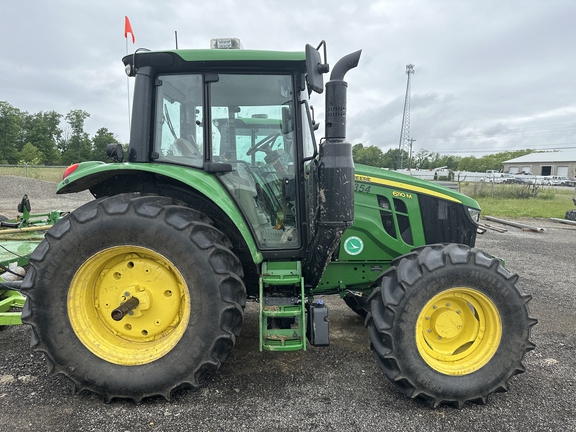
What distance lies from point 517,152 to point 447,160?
1828cm

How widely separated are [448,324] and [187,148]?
2.28 m

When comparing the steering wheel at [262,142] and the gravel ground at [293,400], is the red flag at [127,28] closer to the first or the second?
the steering wheel at [262,142]

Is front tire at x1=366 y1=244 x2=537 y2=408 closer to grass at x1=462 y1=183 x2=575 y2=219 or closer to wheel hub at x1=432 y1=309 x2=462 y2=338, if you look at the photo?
wheel hub at x1=432 y1=309 x2=462 y2=338

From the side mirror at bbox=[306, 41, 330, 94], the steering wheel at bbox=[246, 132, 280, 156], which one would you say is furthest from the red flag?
the side mirror at bbox=[306, 41, 330, 94]

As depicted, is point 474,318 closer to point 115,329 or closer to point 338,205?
point 338,205

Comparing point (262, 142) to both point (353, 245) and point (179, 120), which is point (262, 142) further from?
point (353, 245)

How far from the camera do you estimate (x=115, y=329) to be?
2.71 m

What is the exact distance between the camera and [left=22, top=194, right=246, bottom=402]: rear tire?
2.47 meters

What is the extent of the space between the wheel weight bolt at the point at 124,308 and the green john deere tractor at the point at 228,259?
11 millimetres

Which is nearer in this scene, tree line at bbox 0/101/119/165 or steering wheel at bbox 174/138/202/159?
steering wheel at bbox 174/138/202/159

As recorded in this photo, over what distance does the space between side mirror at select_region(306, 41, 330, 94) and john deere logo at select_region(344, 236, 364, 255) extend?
1.29 meters

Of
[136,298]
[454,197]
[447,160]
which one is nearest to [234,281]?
[136,298]

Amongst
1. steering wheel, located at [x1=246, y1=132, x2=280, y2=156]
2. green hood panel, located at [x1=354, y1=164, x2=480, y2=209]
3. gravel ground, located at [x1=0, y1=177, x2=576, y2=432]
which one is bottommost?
gravel ground, located at [x1=0, y1=177, x2=576, y2=432]

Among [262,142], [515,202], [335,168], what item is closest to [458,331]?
[335,168]
